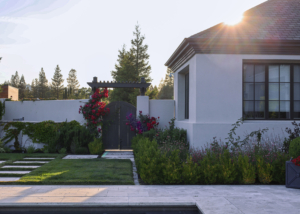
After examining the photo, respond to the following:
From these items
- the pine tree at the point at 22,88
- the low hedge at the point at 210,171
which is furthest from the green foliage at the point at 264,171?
the pine tree at the point at 22,88

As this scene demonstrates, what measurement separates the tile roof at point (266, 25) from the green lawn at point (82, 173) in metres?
4.52

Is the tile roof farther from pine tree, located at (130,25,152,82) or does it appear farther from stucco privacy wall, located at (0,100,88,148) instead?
pine tree, located at (130,25,152,82)

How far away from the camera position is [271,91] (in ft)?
27.3

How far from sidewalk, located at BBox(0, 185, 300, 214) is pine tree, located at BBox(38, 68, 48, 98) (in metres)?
59.5

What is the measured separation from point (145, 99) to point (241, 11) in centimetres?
503

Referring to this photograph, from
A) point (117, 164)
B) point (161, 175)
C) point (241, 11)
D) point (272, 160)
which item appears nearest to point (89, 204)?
point (161, 175)

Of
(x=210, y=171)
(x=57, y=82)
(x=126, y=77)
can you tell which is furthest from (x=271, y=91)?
(x=57, y=82)

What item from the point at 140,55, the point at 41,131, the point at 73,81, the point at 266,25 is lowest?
the point at 41,131

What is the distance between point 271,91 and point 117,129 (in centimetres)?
635

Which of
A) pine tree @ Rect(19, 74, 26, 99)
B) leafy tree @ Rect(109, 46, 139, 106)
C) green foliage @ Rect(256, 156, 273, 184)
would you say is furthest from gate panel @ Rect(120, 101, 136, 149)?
pine tree @ Rect(19, 74, 26, 99)

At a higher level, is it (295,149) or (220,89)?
A: (220,89)

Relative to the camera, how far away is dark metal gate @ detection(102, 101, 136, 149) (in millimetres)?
11516

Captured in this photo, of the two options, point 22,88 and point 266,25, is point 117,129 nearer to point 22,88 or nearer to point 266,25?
point 266,25

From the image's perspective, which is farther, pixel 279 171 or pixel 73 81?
pixel 73 81
